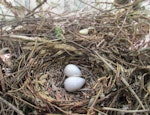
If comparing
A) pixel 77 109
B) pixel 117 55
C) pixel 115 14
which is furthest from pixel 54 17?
pixel 77 109

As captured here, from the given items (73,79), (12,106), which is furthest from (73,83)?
(12,106)

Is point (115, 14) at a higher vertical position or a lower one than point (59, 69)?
higher

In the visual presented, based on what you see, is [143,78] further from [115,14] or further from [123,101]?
[115,14]

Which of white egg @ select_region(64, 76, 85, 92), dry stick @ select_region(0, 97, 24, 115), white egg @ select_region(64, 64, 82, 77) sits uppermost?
white egg @ select_region(64, 64, 82, 77)

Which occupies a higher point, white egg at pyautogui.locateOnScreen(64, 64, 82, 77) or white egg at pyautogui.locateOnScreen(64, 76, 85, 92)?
white egg at pyautogui.locateOnScreen(64, 64, 82, 77)

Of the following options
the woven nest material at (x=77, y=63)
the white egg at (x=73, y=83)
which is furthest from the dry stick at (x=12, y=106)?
the white egg at (x=73, y=83)

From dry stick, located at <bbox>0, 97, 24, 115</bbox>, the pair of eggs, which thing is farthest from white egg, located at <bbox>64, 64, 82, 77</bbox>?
dry stick, located at <bbox>0, 97, 24, 115</bbox>

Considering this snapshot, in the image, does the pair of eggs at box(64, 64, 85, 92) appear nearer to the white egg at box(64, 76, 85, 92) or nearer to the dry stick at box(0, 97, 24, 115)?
the white egg at box(64, 76, 85, 92)

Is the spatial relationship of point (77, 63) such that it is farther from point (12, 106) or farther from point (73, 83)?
point (12, 106)
